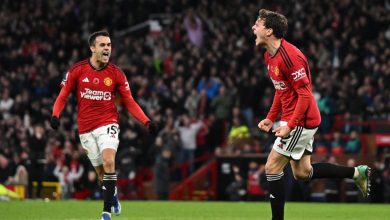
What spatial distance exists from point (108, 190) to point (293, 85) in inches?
118

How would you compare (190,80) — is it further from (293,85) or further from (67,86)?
(293,85)

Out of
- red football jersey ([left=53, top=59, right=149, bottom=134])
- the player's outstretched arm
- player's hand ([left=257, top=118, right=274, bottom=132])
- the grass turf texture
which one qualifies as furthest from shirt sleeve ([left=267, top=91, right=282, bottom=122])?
the grass turf texture

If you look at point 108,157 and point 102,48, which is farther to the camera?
point 102,48

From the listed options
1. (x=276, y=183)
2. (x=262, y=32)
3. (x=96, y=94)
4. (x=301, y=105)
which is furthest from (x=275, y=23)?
(x=96, y=94)

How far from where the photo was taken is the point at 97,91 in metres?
14.1

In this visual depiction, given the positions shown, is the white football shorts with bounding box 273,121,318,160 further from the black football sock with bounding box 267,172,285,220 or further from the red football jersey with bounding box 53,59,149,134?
the red football jersey with bounding box 53,59,149,134

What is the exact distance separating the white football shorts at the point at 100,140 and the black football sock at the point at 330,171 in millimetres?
2804

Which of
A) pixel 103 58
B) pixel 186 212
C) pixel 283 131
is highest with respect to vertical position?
pixel 103 58

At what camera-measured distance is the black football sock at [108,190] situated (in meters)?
13.0

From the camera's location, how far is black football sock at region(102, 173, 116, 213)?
1304cm

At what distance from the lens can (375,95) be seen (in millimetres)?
25719

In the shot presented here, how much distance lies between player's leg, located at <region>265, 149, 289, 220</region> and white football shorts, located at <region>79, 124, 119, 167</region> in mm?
2688

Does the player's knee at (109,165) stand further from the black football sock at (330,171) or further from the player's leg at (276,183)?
the black football sock at (330,171)

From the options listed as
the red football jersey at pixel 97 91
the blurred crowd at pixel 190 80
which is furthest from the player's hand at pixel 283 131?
the blurred crowd at pixel 190 80
